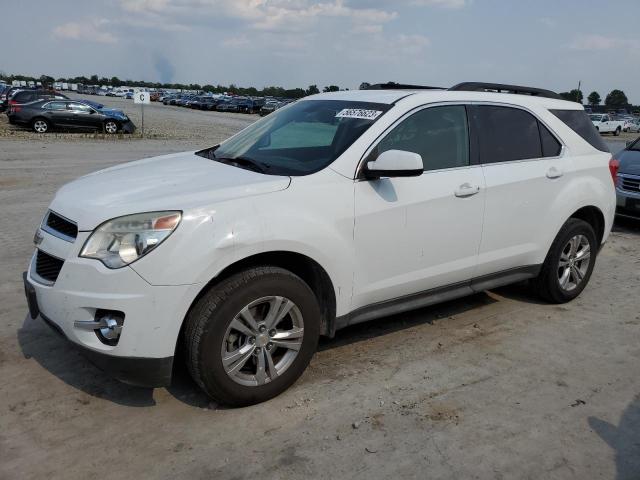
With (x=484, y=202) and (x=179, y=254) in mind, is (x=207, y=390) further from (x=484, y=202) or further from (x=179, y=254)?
(x=484, y=202)

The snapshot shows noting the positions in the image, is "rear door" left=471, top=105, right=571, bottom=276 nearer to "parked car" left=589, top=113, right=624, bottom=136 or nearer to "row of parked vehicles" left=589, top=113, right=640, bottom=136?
"row of parked vehicles" left=589, top=113, right=640, bottom=136

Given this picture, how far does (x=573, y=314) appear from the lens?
5.09 meters

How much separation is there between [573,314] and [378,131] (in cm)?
259

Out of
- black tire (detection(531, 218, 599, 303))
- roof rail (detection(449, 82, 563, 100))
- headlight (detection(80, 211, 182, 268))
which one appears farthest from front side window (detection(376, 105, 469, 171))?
headlight (detection(80, 211, 182, 268))

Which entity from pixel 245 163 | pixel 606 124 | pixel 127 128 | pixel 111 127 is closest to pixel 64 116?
pixel 111 127

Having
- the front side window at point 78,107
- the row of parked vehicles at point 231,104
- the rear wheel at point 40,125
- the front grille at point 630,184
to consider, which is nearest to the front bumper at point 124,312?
the front grille at point 630,184

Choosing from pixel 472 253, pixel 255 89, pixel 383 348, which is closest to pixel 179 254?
pixel 383 348

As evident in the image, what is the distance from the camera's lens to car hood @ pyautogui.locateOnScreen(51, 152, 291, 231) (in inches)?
123

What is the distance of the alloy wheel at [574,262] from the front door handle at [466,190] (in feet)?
4.47

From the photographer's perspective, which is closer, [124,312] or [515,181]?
[124,312]

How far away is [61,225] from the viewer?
11.0 ft

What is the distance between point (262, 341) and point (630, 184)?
7.44m

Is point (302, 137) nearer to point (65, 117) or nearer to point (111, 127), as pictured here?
point (111, 127)

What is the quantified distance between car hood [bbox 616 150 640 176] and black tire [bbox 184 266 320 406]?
725 centimetres
